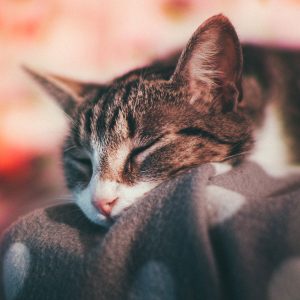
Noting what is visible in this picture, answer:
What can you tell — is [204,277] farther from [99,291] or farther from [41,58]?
[41,58]

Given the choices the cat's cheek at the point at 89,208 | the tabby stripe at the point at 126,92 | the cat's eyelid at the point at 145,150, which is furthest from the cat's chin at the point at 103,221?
the tabby stripe at the point at 126,92

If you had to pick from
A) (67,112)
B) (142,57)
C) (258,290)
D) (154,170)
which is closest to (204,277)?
(258,290)

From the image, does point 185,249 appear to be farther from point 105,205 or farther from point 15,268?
point 15,268

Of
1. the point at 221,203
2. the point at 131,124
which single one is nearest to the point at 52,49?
the point at 131,124

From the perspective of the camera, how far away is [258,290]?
458 mm

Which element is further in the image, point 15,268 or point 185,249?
point 15,268

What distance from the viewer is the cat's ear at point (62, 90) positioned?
36.9 inches

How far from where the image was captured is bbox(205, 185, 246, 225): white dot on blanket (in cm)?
52

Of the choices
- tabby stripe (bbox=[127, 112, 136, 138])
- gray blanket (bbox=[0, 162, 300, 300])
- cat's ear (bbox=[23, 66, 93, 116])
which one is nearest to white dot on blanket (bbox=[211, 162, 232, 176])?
gray blanket (bbox=[0, 162, 300, 300])

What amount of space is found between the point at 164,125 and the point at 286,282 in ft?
1.11

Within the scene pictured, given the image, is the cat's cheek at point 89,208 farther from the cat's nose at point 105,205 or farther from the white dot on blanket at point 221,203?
the white dot on blanket at point 221,203

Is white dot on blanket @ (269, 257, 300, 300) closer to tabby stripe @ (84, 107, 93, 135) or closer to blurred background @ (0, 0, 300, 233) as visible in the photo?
tabby stripe @ (84, 107, 93, 135)

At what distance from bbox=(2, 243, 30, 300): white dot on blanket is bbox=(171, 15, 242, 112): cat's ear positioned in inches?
15.4

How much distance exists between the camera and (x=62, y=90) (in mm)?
951
